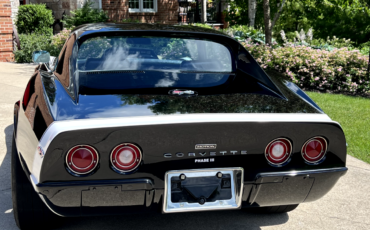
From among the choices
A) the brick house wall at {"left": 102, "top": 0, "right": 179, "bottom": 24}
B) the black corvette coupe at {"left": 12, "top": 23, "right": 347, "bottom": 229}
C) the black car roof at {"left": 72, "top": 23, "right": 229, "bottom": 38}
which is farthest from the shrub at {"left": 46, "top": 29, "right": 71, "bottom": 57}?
the black corvette coupe at {"left": 12, "top": 23, "right": 347, "bottom": 229}

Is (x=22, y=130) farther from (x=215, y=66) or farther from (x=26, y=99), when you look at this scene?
(x=215, y=66)

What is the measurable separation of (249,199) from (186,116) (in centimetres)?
64

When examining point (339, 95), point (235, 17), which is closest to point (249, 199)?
point (339, 95)

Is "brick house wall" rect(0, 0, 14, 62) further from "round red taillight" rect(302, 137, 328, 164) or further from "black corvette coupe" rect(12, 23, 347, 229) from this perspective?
"round red taillight" rect(302, 137, 328, 164)

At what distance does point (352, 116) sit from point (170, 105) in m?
5.26

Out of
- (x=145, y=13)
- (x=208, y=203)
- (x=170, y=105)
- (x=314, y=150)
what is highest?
(x=145, y=13)

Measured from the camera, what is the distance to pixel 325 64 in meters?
9.17

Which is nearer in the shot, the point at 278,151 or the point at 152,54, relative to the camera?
the point at 278,151

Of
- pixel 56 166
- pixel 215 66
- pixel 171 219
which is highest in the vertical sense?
pixel 215 66

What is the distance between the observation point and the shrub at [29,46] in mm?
13180

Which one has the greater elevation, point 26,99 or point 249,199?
point 26,99

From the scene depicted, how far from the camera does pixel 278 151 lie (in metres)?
2.56

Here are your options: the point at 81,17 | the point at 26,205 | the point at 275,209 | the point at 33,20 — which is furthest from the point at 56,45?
the point at 275,209

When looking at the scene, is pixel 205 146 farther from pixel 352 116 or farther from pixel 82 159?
pixel 352 116
